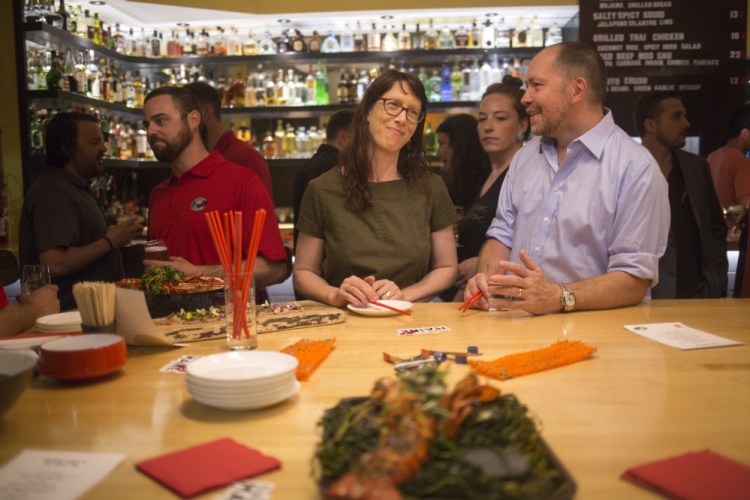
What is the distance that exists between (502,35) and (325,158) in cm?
274

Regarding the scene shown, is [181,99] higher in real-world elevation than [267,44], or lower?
lower

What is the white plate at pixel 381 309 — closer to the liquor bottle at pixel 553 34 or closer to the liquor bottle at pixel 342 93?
the liquor bottle at pixel 342 93

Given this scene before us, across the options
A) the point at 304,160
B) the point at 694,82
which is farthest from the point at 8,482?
the point at 694,82

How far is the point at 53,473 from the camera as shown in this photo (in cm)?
112

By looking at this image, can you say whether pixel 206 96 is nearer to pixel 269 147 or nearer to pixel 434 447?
pixel 269 147

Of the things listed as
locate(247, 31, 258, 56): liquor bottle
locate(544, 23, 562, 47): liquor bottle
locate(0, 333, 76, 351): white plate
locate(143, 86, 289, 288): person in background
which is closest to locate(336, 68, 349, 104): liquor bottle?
locate(247, 31, 258, 56): liquor bottle

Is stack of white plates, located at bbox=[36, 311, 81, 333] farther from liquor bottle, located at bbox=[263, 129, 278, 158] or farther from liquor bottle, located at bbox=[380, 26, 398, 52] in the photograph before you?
liquor bottle, located at bbox=[380, 26, 398, 52]

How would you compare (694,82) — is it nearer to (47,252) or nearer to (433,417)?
(47,252)

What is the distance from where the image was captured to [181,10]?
19.5 feet

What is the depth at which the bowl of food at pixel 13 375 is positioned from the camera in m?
1.27

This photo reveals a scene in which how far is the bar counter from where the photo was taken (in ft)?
3.78

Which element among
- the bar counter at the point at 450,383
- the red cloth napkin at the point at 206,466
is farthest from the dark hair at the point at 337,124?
the red cloth napkin at the point at 206,466

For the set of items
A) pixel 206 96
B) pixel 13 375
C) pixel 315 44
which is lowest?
pixel 13 375

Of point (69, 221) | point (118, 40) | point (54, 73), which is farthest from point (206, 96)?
point (118, 40)
